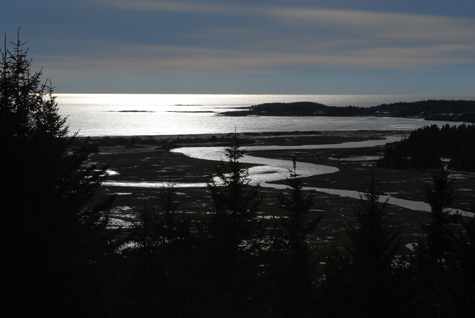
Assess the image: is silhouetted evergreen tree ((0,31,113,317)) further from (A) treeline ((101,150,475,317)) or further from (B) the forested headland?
(A) treeline ((101,150,475,317))

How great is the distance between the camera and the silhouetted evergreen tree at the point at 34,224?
27.5 feet

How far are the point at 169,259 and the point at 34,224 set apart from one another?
11.5m

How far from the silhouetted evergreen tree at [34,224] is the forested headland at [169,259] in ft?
0.07

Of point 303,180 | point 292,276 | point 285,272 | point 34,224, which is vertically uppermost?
point 34,224

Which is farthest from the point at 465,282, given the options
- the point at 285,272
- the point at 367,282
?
the point at 285,272

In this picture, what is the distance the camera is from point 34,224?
8.55 m

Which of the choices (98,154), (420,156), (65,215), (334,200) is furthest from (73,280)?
(98,154)

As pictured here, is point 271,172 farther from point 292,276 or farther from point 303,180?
point 292,276

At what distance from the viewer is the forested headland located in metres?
8.61

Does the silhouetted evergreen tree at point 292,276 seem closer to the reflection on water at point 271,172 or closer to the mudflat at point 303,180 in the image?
the mudflat at point 303,180

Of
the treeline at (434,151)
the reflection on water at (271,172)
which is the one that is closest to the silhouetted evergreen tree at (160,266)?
the reflection on water at (271,172)

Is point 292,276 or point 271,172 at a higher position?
point 292,276

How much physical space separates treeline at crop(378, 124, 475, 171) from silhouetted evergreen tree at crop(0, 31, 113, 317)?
223 ft

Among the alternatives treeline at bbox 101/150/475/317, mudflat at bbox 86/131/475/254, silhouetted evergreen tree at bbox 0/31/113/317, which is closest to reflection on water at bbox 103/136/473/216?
mudflat at bbox 86/131/475/254
